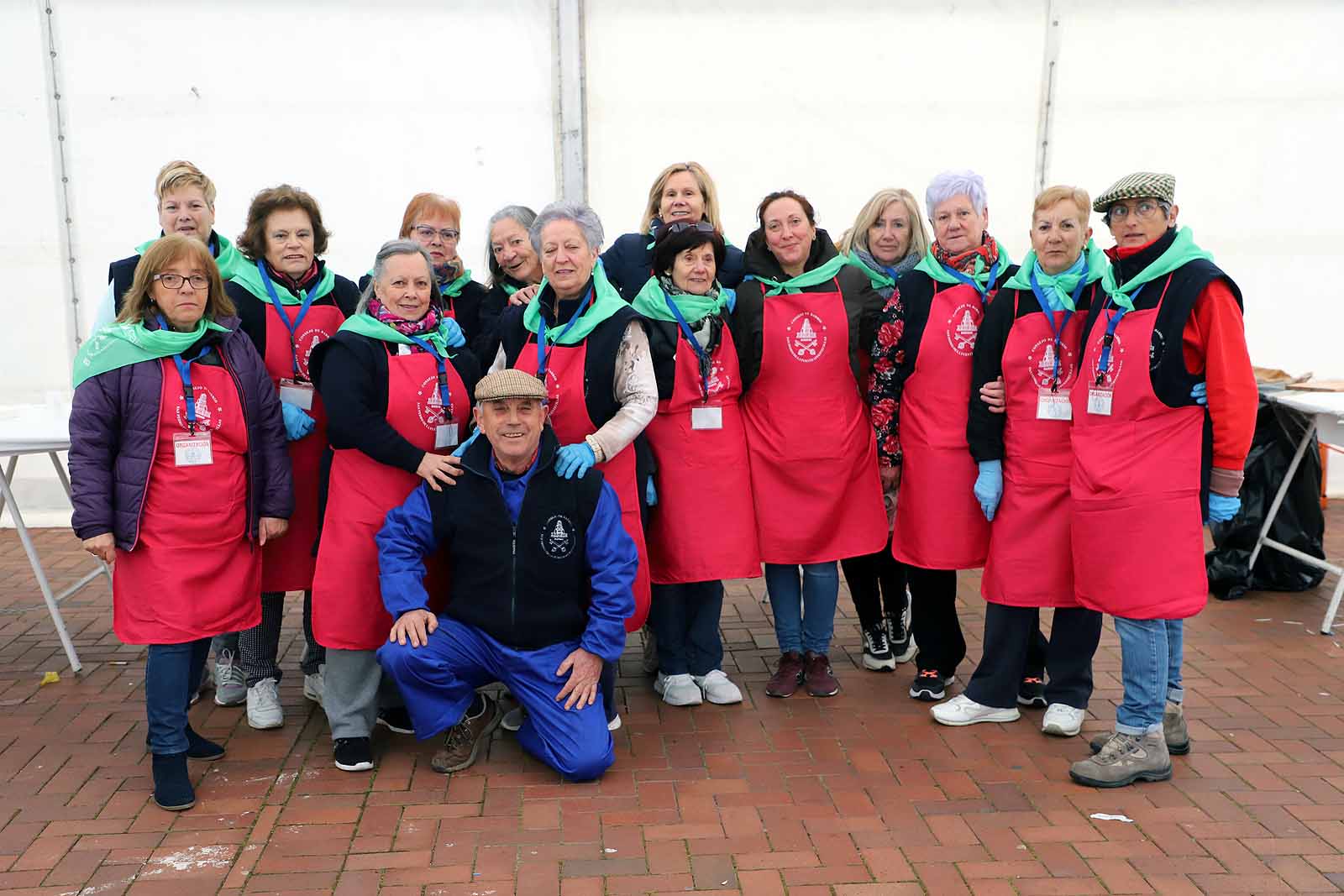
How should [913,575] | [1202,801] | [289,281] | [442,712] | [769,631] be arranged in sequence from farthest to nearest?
[769,631], [913,575], [289,281], [442,712], [1202,801]

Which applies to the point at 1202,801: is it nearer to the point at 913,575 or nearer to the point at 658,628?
the point at 913,575

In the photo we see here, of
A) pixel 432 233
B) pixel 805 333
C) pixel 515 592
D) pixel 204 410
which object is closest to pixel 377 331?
pixel 204 410

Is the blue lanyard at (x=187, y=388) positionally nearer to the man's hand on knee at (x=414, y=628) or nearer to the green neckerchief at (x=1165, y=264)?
the man's hand on knee at (x=414, y=628)

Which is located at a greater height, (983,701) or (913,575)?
(913,575)

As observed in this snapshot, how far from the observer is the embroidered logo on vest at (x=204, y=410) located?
326 cm

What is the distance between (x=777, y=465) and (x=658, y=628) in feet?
2.46

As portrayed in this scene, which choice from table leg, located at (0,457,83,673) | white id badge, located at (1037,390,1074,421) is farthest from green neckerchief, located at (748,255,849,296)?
table leg, located at (0,457,83,673)

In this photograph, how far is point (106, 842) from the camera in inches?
121

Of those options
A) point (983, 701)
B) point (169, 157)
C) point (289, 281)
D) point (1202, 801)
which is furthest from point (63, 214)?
point (1202, 801)

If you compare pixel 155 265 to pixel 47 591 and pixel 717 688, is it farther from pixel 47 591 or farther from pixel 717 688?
pixel 717 688

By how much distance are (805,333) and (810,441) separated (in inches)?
15.2

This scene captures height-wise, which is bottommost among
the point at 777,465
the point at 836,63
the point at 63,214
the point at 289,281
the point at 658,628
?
the point at 658,628

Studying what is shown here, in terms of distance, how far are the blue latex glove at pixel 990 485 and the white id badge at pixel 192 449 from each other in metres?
2.46

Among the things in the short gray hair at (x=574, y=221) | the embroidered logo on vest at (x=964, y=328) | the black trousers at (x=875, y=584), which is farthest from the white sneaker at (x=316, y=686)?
the embroidered logo on vest at (x=964, y=328)
